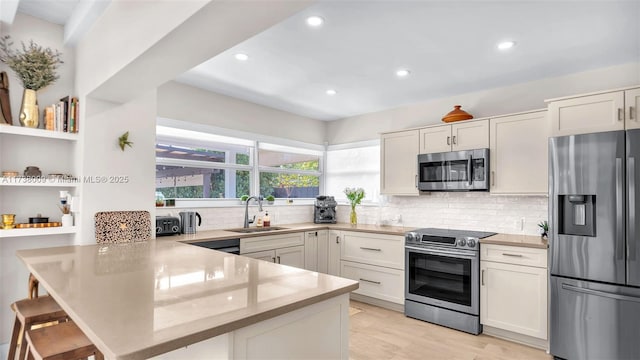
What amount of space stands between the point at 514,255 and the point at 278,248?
2262mm

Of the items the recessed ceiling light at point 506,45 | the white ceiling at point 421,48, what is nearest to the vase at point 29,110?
the white ceiling at point 421,48

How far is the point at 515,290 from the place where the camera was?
2.97m

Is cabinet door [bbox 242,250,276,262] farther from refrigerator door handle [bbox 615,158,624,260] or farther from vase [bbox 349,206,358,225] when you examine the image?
refrigerator door handle [bbox 615,158,624,260]

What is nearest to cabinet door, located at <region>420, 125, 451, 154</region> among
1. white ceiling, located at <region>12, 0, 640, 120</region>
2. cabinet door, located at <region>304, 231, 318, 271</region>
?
white ceiling, located at <region>12, 0, 640, 120</region>

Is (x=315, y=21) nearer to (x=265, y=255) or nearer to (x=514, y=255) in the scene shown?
(x=265, y=255)

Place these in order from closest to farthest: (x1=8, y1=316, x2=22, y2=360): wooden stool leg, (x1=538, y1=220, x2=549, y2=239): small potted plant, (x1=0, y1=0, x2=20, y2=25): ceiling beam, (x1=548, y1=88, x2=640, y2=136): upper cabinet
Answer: (x1=8, y1=316, x2=22, y2=360): wooden stool leg < (x1=0, y1=0, x2=20, y2=25): ceiling beam < (x1=548, y1=88, x2=640, y2=136): upper cabinet < (x1=538, y1=220, x2=549, y2=239): small potted plant

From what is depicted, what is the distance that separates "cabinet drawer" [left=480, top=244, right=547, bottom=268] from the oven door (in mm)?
103

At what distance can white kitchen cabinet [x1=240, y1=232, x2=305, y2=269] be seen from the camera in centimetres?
342

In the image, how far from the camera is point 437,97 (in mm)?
4027

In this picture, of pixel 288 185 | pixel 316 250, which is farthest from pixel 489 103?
pixel 288 185

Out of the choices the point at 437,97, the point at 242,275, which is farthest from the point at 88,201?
the point at 437,97

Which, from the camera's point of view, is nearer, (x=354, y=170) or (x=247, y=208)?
(x=247, y=208)

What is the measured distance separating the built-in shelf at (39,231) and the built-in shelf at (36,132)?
66 centimetres

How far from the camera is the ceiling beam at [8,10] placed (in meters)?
2.14
